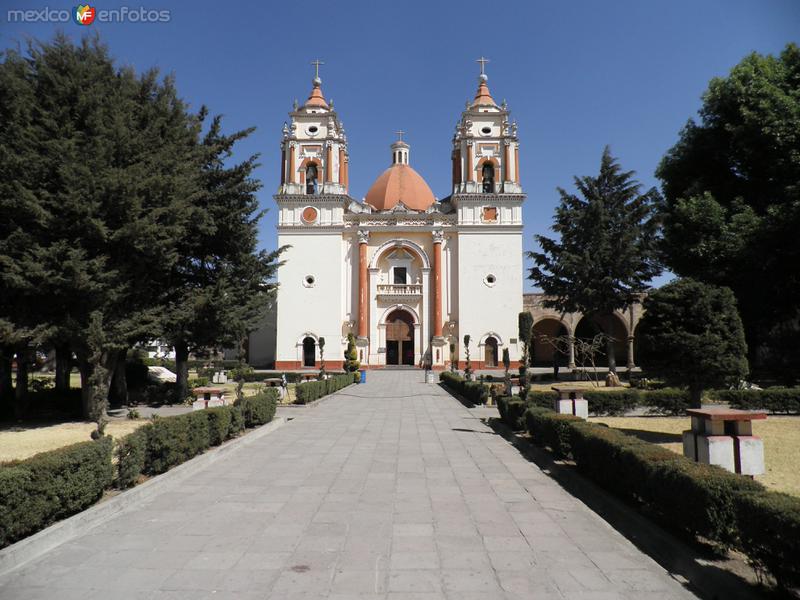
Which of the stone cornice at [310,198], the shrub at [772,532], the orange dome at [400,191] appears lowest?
the shrub at [772,532]

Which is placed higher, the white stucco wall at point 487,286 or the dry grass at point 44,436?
the white stucco wall at point 487,286

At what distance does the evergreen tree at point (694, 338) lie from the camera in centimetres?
1089

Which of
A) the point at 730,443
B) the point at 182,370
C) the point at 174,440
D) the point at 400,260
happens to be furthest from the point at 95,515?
the point at 400,260

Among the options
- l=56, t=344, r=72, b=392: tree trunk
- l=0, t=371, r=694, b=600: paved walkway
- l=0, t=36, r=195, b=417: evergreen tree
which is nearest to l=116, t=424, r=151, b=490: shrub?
l=0, t=371, r=694, b=600: paved walkway

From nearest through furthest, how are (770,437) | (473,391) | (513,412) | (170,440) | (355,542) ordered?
(355,542)
(170,440)
(770,437)
(513,412)
(473,391)

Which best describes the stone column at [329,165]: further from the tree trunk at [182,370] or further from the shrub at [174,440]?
the shrub at [174,440]

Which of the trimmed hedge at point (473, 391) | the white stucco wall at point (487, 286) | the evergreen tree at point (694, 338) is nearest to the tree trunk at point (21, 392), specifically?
the trimmed hedge at point (473, 391)

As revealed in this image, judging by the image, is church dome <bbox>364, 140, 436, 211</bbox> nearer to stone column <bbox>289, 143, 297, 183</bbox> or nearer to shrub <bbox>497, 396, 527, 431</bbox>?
stone column <bbox>289, 143, 297, 183</bbox>

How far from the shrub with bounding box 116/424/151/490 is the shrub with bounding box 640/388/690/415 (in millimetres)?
12532

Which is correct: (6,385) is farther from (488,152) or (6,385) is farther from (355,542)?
(488,152)

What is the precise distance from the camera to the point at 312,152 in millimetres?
39906

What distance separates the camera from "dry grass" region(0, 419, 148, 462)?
10.3m

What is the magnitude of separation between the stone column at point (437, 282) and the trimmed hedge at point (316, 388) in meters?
13.6

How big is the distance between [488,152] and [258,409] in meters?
31.6
